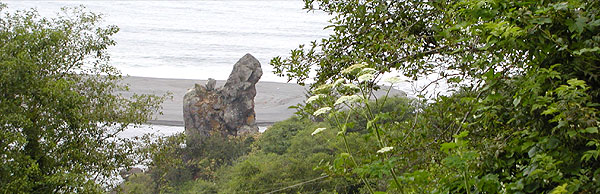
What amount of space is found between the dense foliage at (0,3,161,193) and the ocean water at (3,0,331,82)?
4807 mm

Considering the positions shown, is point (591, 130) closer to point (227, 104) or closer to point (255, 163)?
point (255, 163)

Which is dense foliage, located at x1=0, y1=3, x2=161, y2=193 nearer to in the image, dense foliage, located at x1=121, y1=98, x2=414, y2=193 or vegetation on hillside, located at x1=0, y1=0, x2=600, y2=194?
vegetation on hillside, located at x1=0, y1=0, x2=600, y2=194

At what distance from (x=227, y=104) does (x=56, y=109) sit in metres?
9.58

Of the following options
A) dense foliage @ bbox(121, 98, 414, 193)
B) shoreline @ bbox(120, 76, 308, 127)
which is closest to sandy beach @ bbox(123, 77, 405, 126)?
shoreline @ bbox(120, 76, 308, 127)

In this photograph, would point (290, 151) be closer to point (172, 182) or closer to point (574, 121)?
point (172, 182)

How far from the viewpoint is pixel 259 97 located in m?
18.5

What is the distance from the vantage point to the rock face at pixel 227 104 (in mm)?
15984

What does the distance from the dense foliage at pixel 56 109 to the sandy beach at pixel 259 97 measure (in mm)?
7685

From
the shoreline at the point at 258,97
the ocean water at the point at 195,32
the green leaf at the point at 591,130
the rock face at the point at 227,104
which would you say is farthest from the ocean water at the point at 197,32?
the green leaf at the point at 591,130

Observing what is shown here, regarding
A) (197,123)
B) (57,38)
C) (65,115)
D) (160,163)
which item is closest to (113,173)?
(160,163)

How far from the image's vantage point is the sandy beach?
16297 millimetres

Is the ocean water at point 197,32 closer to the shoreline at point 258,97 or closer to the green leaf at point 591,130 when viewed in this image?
the shoreline at point 258,97

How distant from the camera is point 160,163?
27.7ft

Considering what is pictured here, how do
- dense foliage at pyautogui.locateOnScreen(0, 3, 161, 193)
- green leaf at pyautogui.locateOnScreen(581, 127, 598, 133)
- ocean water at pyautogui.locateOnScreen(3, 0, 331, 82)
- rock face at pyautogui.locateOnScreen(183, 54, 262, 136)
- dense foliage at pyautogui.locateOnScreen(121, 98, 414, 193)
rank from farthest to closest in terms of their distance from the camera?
rock face at pyautogui.locateOnScreen(183, 54, 262, 136) → ocean water at pyautogui.locateOnScreen(3, 0, 331, 82) → dense foliage at pyautogui.locateOnScreen(121, 98, 414, 193) → dense foliage at pyautogui.locateOnScreen(0, 3, 161, 193) → green leaf at pyautogui.locateOnScreen(581, 127, 598, 133)
